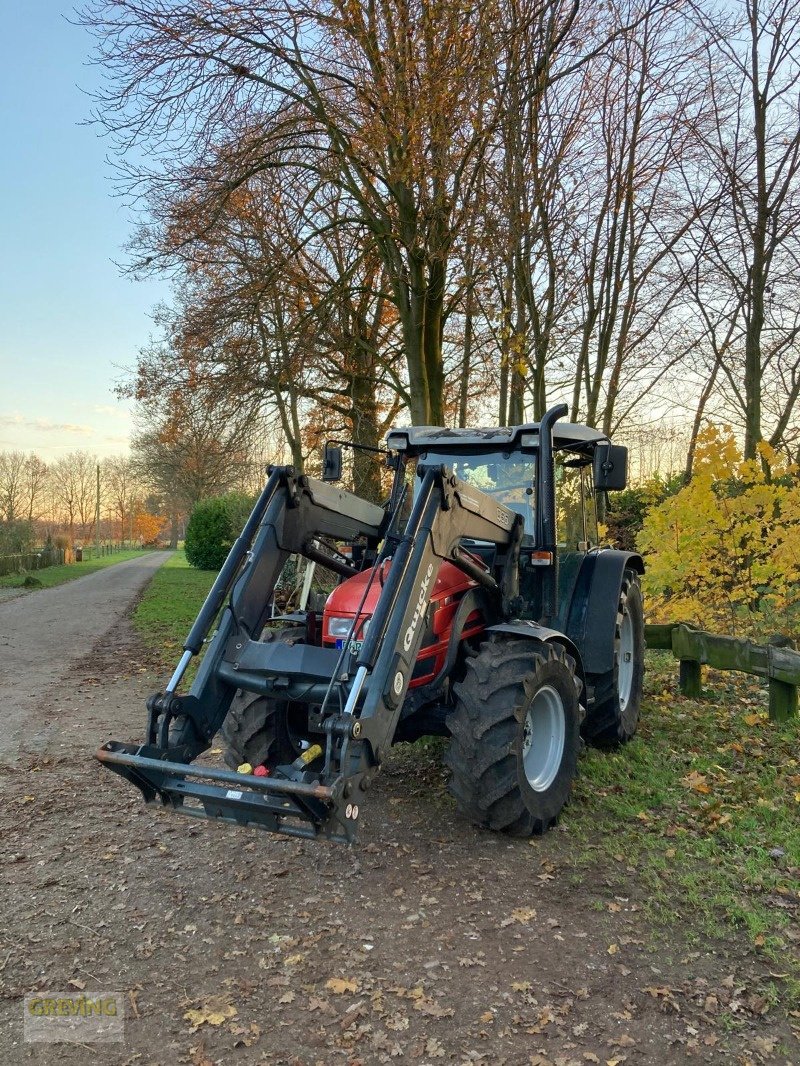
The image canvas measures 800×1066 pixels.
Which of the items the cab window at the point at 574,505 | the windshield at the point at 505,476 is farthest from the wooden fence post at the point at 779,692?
the windshield at the point at 505,476

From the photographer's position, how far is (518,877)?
4301mm

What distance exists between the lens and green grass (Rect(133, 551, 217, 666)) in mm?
12925

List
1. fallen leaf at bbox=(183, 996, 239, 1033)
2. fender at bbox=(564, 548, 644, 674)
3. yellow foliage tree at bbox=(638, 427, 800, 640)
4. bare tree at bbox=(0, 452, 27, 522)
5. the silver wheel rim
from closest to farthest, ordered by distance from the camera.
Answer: fallen leaf at bbox=(183, 996, 239, 1033)
fender at bbox=(564, 548, 644, 674)
the silver wheel rim
yellow foliage tree at bbox=(638, 427, 800, 640)
bare tree at bbox=(0, 452, 27, 522)

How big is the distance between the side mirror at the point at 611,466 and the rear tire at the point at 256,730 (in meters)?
2.46

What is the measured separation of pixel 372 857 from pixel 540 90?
32.4 feet

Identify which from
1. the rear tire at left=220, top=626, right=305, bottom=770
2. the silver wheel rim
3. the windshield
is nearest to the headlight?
the rear tire at left=220, top=626, right=305, bottom=770

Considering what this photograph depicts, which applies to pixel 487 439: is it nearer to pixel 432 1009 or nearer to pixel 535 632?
pixel 535 632

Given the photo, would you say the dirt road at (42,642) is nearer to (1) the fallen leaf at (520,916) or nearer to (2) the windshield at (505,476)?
(2) the windshield at (505,476)

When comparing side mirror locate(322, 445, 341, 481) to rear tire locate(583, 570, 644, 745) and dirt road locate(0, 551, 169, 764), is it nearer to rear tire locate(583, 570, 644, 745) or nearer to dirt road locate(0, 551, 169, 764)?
rear tire locate(583, 570, 644, 745)

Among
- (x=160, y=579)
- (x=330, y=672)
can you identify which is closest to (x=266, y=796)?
(x=330, y=672)

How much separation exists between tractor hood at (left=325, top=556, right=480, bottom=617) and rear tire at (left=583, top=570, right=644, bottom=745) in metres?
1.56

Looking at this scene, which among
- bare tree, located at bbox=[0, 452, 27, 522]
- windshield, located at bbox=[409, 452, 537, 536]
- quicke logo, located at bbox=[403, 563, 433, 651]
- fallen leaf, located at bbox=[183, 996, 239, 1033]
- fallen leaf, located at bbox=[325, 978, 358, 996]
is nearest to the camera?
fallen leaf, located at bbox=[183, 996, 239, 1033]

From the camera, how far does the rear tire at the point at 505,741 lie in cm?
438

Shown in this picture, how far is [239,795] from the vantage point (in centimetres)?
370
